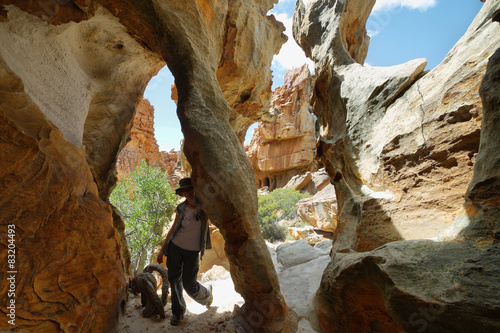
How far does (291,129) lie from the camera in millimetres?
22594

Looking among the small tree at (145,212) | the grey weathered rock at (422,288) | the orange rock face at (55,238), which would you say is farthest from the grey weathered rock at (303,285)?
the small tree at (145,212)

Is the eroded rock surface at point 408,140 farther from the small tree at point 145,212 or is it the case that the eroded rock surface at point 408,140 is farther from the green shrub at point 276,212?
the green shrub at point 276,212

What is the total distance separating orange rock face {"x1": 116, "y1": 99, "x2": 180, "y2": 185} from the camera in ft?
65.7

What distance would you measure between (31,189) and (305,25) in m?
8.03

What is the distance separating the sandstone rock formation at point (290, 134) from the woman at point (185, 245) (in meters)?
19.7

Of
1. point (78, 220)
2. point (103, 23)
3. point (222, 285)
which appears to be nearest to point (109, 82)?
→ point (103, 23)

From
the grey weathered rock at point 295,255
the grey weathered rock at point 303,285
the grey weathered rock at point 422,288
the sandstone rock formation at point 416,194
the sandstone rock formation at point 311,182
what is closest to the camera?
the grey weathered rock at point 422,288

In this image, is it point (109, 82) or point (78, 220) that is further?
point (109, 82)

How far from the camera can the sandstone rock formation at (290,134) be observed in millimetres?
22516

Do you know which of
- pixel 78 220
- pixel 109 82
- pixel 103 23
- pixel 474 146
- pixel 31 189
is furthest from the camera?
pixel 109 82

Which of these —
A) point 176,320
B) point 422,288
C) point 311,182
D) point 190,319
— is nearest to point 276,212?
point 311,182

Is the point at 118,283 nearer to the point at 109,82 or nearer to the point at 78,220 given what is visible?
the point at 78,220

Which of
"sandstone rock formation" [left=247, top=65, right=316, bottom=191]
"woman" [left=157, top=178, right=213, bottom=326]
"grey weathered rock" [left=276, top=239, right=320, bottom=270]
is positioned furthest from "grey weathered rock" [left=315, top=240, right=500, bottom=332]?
"sandstone rock formation" [left=247, top=65, right=316, bottom=191]

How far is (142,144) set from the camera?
22.3m
